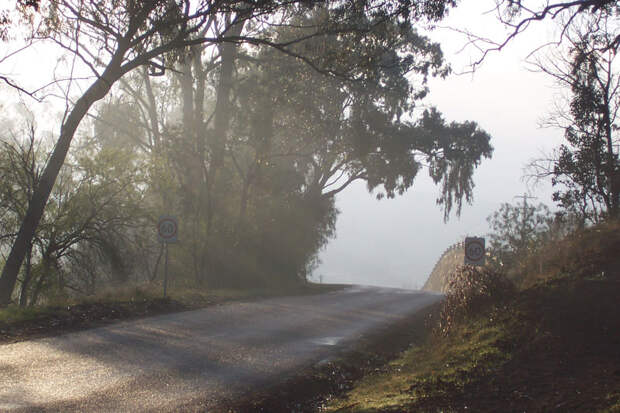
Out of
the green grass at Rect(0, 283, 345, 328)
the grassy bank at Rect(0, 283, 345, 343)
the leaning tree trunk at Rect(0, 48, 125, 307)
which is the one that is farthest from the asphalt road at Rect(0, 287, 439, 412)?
the leaning tree trunk at Rect(0, 48, 125, 307)

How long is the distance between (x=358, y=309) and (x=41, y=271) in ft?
32.8

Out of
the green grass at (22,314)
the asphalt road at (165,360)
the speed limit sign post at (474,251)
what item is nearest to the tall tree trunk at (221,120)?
the speed limit sign post at (474,251)

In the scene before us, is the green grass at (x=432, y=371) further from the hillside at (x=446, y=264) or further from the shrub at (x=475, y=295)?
the hillside at (x=446, y=264)

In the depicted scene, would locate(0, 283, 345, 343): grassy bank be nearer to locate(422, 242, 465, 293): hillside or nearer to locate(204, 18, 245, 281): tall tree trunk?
locate(204, 18, 245, 281): tall tree trunk

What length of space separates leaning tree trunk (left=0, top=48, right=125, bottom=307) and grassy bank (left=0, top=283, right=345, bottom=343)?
256cm

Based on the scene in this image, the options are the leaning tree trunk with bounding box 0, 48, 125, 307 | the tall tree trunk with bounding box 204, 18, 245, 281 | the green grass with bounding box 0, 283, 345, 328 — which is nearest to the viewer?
the green grass with bounding box 0, 283, 345, 328

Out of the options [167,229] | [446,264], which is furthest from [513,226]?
[167,229]

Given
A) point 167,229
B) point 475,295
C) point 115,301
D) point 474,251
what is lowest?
point 115,301

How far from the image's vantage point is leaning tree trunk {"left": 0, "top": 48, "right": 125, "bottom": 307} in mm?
14375

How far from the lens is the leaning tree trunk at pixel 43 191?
47.2 ft

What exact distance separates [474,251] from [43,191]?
1172 cm

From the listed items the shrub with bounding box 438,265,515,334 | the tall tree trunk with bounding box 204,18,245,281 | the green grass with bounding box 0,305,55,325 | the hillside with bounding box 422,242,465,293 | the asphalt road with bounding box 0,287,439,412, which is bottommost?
the asphalt road with bounding box 0,287,439,412

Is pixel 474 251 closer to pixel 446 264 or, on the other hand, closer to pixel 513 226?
pixel 513 226

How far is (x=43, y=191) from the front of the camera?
1467cm
